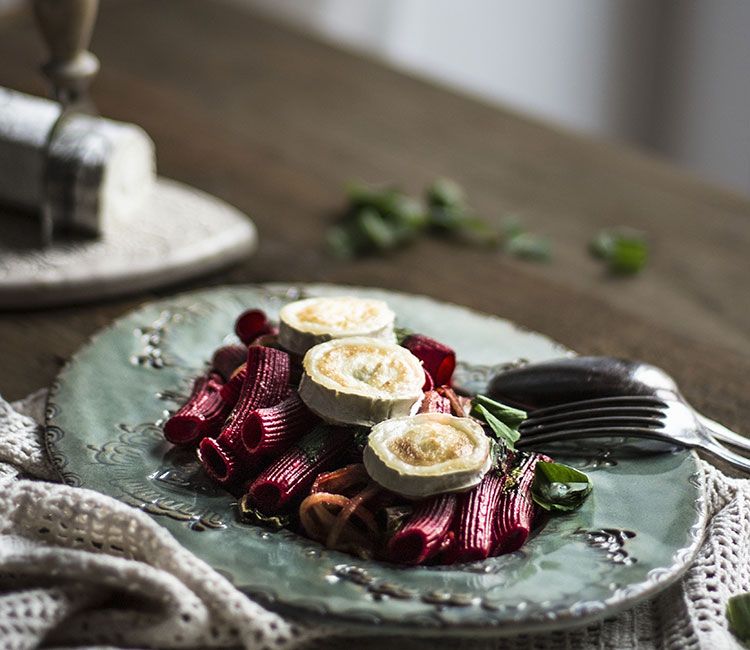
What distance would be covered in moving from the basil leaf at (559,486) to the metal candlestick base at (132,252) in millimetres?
904

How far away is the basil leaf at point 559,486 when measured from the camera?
1.26 metres

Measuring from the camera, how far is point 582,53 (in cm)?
461

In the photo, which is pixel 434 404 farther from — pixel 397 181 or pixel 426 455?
pixel 397 181

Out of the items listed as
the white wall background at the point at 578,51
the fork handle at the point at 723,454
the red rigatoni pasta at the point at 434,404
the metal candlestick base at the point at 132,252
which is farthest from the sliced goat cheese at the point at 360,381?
the white wall background at the point at 578,51

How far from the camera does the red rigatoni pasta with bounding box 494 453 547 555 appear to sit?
119 centimetres

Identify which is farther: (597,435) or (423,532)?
(597,435)

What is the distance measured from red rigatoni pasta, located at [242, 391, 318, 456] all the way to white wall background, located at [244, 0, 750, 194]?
10.8 ft

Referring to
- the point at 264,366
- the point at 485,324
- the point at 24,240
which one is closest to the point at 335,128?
the point at 24,240

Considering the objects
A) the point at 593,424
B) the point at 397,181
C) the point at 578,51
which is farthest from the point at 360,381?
the point at 578,51

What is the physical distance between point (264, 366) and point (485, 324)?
1.50ft

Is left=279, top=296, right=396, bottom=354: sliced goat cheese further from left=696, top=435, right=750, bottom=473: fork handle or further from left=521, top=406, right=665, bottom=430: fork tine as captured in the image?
left=696, top=435, right=750, bottom=473: fork handle

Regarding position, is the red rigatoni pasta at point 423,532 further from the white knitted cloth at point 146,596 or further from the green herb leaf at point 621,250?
the green herb leaf at point 621,250

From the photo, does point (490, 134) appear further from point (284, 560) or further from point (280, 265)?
point (284, 560)

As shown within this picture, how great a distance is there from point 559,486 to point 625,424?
147 mm
